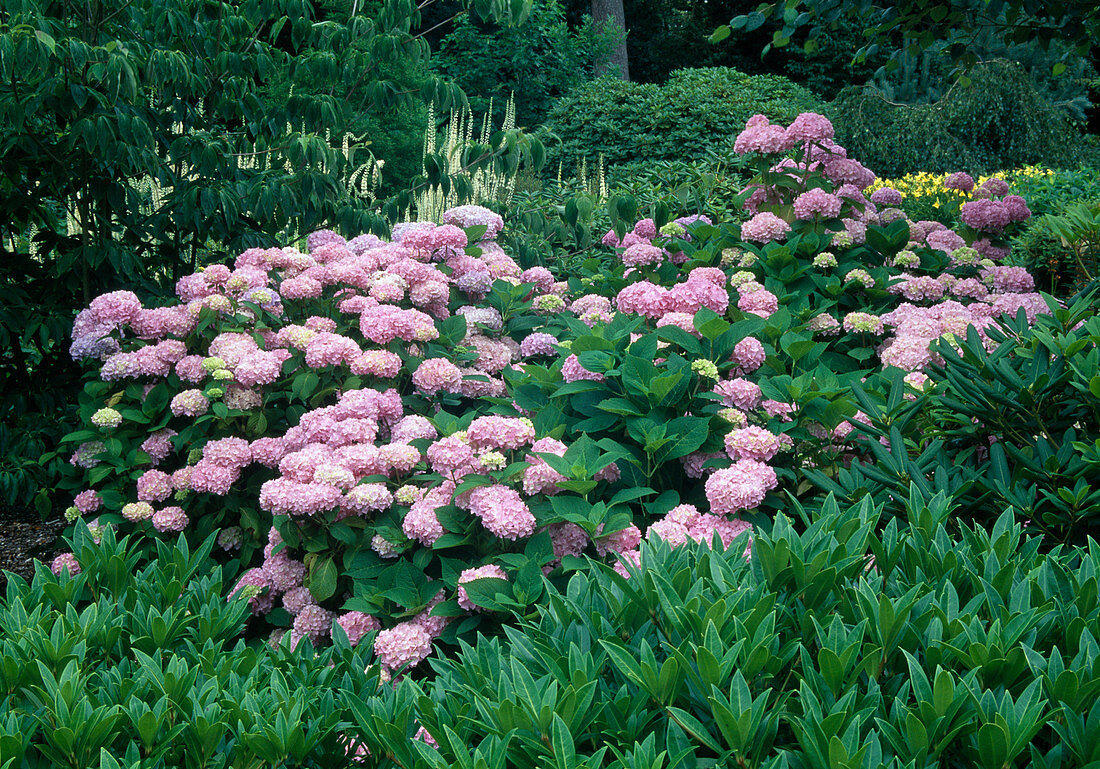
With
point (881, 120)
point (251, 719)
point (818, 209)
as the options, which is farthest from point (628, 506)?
point (881, 120)

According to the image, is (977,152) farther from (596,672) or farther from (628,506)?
(596,672)

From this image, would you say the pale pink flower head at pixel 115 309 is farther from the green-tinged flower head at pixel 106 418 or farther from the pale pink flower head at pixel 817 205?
the pale pink flower head at pixel 817 205

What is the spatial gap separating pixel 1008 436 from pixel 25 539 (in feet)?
13.9

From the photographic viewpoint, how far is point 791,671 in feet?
4.07

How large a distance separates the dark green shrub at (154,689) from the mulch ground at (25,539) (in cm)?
218

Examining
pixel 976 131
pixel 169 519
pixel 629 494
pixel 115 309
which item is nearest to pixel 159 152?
pixel 115 309

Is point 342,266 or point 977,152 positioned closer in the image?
point 342,266

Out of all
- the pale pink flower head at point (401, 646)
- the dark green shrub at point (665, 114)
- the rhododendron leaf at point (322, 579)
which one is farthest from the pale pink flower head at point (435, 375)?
the dark green shrub at point (665, 114)

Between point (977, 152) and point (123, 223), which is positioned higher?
point (123, 223)

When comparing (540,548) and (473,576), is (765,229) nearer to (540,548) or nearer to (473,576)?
(540,548)

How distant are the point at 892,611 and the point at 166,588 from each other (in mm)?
1458

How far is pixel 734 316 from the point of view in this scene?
3070mm

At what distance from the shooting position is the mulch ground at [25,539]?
12.3 feet

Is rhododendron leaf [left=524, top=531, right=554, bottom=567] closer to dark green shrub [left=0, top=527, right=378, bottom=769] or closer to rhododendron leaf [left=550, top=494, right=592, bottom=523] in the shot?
rhododendron leaf [left=550, top=494, right=592, bottom=523]
